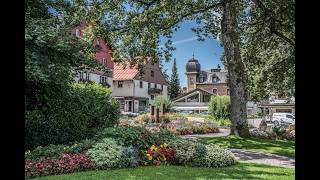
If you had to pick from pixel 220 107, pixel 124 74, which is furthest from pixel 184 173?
pixel 124 74

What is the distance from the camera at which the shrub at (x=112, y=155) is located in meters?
10.1

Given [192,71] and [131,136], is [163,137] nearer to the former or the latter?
[131,136]

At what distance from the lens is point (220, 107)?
42.0 m

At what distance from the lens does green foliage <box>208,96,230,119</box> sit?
1642 inches

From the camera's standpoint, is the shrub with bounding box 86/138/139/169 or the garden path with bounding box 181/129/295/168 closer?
the shrub with bounding box 86/138/139/169

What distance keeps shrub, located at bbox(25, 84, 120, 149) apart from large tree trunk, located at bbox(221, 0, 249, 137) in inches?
260

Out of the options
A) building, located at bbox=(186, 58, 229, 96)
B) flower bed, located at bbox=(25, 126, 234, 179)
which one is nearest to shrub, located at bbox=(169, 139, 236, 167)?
flower bed, located at bbox=(25, 126, 234, 179)

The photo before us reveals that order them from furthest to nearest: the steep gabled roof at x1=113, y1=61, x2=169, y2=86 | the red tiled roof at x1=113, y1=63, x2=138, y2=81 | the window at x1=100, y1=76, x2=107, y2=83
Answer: the steep gabled roof at x1=113, y1=61, x2=169, y2=86 → the red tiled roof at x1=113, y1=63, x2=138, y2=81 → the window at x1=100, y1=76, x2=107, y2=83

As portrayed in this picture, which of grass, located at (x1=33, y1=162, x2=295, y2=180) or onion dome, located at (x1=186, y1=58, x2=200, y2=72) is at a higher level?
onion dome, located at (x1=186, y1=58, x2=200, y2=72)

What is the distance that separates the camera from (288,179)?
9.19 m

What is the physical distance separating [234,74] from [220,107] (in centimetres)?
2144

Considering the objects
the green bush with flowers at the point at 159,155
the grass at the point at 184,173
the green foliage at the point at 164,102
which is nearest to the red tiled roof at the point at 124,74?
the green foliage at the point at 164,102

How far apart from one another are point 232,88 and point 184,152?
10.4m

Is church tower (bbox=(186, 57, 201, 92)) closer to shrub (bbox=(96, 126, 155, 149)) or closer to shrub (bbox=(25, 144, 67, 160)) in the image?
shrub (bbox=(96, 126, 155, 149))
